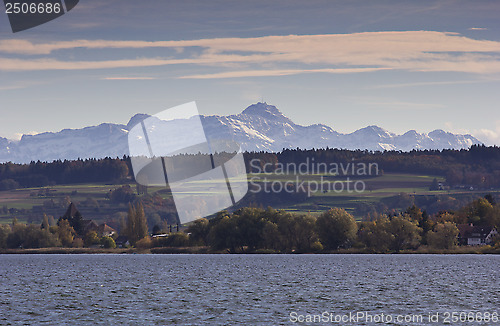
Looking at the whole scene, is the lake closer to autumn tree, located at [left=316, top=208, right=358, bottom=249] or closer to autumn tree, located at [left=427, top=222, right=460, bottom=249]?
autumn tree, located at [left=316, top=208, right=358, bottom=249]

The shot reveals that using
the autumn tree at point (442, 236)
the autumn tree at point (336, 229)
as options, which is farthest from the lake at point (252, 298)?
the autumn tree at point (442, 236)

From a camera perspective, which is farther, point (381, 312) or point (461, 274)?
point (461, 274)

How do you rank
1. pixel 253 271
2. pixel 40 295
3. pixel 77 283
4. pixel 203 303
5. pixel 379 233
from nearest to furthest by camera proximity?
pixel 203 303 < pixel 40 295 < pixel 77 283 < pixel 253 271 < pixel 379 233

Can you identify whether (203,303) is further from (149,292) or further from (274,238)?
(274,238)

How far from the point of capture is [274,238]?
195375mm

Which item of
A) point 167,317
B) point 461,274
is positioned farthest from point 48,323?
point 461,274

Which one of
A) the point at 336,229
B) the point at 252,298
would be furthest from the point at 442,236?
the point at 252,298

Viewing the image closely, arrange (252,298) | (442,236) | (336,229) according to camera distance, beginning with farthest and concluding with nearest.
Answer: (442,236), (336,229), (252,298)

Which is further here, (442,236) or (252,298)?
(442,236)

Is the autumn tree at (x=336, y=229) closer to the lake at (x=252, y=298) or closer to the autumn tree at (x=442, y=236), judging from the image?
the autumn tree at (x=442, y=236)

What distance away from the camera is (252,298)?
77875 mm

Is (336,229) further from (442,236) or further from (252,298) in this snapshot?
(252,298)

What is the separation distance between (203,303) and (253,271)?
5259 centimetres

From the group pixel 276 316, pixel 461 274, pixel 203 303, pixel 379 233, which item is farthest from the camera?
pixel 379 233
